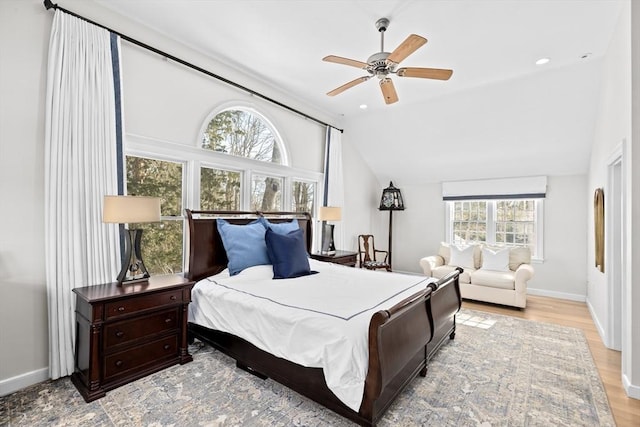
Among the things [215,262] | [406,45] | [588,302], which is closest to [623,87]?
[406,45]

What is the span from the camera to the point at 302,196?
16.9 ft


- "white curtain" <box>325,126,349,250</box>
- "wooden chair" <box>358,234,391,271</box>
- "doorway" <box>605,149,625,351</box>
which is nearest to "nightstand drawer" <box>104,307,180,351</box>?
"white curtain" <box>325,126,349,250</box>

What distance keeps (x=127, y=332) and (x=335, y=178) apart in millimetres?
3888

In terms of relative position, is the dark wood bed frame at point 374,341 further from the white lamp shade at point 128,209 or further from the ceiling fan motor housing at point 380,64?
the ceiling fan motor housing at point 380,64

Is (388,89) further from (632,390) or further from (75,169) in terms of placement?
(632,390)

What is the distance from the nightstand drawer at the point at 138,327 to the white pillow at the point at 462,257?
4.65 m

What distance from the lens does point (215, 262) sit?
344 centimetres

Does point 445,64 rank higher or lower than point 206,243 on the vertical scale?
higher

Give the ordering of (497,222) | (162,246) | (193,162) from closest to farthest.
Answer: (162,246), (193,162), (497,222)

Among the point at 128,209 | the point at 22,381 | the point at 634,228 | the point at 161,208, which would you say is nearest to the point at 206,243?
the point at 161,208

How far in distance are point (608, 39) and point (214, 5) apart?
3.95m

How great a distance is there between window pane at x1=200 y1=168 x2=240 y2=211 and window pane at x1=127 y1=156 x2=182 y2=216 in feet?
0.97

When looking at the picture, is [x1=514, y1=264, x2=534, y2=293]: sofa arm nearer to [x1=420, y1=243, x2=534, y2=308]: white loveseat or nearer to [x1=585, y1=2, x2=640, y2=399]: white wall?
[x1=420, y1=243, x2=534, y2=308]: white loveseat

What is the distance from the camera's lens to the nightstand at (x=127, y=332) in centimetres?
225
